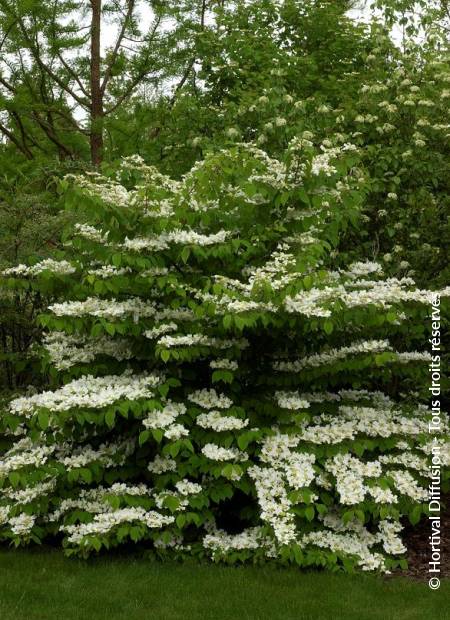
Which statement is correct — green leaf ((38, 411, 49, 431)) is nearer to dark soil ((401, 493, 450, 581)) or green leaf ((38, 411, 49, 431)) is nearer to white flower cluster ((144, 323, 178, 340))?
white flower cluster ((144, 323, 178, 340))

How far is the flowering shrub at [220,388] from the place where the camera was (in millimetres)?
4828

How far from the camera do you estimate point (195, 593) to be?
4.48 metres

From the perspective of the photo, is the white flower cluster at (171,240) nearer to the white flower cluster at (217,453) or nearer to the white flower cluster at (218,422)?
the white flower cluster at (218,422)

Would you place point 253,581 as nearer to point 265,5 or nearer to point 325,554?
point 325,554

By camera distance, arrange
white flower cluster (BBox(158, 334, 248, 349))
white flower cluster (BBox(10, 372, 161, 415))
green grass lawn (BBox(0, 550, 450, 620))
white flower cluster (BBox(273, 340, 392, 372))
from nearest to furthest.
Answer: green grass lawn (BBox(0, 550, 450, 620)), white flower cluster (BBox(10, 372, 161, 415)), white flower cluster (BBox(158, 334, 248, 349)), white flower cluster (BBox(273, 340, 392, 372))

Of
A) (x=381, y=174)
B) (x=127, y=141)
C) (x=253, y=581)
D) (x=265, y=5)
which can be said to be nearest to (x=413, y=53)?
(x=381, y=174)

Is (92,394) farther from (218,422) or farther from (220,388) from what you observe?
(220,388)

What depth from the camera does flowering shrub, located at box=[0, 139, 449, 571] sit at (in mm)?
4828

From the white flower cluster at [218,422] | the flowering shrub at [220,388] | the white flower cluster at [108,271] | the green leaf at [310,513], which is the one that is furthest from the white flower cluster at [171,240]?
the green leaf at [310,513]

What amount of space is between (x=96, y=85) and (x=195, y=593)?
25.6 ft

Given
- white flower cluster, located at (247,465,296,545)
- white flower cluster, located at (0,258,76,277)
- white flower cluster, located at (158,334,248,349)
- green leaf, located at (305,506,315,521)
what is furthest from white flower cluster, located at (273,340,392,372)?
white flower cluster, located at (0,258,76,277)

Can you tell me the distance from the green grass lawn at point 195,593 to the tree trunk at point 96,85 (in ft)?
21.7

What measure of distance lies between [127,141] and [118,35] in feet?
6.15

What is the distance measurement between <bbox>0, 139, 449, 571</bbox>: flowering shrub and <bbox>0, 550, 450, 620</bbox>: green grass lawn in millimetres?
151
